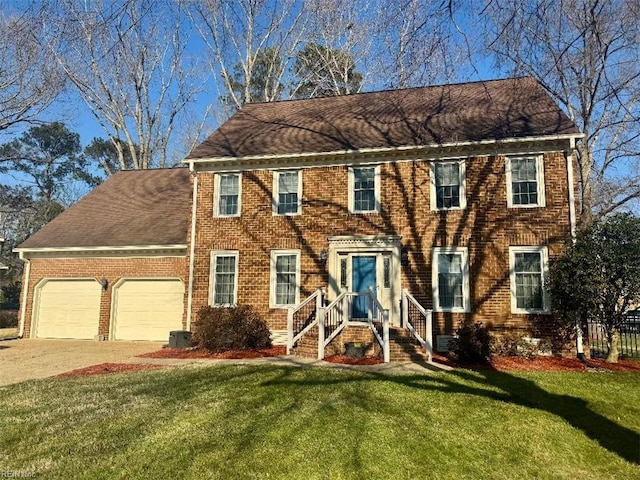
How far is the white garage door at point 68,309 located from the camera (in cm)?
1681

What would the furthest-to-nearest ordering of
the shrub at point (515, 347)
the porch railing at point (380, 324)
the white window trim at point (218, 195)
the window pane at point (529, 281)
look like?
the white window trim at point (218, 195), the window pane at point (529, 281), the shrub at point (515, 347), the porch railing at point (380, 324)

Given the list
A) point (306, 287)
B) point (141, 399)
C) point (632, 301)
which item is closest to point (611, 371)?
point (632, 301)

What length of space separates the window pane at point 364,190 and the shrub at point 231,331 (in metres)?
4.64

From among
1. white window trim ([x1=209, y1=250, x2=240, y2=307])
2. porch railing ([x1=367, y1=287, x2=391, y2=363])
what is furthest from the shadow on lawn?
white window trim ([x1=209, y1=250, x2=240, y2=307])

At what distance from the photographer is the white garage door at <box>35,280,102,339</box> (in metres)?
16.8

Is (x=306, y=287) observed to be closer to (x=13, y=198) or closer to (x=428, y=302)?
(x=428, y=302)

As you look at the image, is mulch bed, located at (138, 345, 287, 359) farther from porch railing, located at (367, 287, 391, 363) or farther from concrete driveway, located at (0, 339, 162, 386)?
porch railing, located at (367, 287, 391, 363)

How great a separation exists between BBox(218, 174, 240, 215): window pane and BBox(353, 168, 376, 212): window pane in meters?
3.97

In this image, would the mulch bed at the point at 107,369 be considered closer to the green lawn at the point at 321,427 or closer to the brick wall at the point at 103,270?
the green lawn at the point at 321,427

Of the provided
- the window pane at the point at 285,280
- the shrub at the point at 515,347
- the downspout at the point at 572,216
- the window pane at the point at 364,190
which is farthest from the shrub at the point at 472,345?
the window pane at the point at 285,280

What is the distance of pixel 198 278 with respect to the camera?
47.7 feet

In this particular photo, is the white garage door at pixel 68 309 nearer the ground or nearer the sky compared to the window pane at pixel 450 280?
nearer the ground

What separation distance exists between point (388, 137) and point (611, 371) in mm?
8635

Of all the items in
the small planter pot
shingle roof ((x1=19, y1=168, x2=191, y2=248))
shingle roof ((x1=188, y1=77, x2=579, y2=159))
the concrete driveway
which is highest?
shingle roof ((x1=188, y1=77, x2=579, y2=159))
